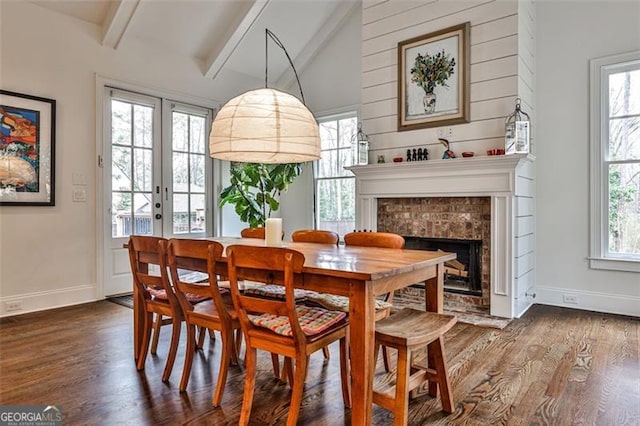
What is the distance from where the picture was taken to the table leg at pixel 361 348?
5.23 ft

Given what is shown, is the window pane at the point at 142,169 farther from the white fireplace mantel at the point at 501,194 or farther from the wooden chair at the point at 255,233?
the white fireplace mantel at the point at 501,194

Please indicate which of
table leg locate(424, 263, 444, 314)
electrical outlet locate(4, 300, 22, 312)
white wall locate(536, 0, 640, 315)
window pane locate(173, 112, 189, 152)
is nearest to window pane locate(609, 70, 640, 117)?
white wall locate(536, 0, 640, 315)

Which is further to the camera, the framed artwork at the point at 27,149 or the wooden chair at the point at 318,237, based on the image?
the framed artwork at the point at 27,149

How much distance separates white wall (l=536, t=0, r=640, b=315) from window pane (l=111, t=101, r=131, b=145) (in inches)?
171

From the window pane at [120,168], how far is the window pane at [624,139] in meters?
4.88

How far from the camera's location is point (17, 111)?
12.2 feet

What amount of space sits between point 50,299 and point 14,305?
287 mm

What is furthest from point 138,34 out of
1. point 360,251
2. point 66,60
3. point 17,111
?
point 360,251

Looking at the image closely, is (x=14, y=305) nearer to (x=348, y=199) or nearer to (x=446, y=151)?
(x=348, y=199)

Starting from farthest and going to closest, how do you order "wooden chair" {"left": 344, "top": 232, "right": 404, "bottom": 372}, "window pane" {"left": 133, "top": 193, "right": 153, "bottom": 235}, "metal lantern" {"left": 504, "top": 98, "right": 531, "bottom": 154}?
"window pane" {"left": 133, "top": 193, "right": 153, "bottom": 235}
"metal lantern" {"left": 504, "top": 98, "right": 531, "bottom": 154}
"wooden chair" {"left": 344, "top": 232, "right": 404, "bottom": 372}

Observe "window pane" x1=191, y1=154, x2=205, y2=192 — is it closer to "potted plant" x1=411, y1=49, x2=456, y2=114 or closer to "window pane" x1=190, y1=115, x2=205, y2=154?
"window pane" x1=190, y1=115, x2=205, y2=154

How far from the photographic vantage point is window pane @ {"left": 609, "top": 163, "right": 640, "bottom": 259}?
3666 mm

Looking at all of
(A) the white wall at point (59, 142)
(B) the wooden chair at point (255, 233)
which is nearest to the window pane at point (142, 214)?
(A) the white wall at point (59, 142)

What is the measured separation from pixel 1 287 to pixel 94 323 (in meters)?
1.02
